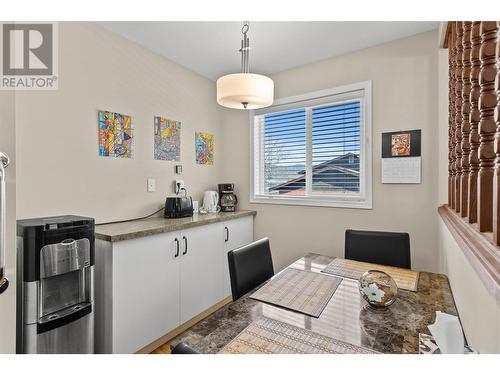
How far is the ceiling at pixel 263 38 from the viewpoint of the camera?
2088 millimetres

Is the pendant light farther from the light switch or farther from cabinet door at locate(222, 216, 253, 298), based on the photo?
cabinet door at locate(222, 216, 253, 298)

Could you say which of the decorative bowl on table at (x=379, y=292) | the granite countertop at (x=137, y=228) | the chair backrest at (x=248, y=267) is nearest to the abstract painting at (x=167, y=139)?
the granite countertop at (x=137, y=228)

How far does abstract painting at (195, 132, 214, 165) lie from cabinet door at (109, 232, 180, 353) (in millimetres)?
1196

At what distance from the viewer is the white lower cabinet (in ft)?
5.61

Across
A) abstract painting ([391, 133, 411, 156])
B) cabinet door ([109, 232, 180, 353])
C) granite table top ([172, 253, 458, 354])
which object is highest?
abstract painting ([391, 133, 411, 156])

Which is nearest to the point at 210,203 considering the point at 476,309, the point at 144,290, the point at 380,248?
the point at 144,290

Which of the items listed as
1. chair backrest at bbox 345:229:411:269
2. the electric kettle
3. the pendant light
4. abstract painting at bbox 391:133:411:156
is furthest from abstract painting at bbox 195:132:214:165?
abstract painting at bbox 391:133:411:156

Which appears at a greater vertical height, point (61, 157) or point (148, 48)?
point (148, 48)

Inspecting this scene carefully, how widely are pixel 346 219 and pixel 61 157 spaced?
8.11 feet

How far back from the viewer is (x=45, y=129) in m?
1.78

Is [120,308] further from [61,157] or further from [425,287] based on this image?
[425,287]

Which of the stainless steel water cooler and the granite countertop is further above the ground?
the granite countertop

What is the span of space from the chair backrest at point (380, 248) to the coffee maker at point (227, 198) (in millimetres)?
1466
